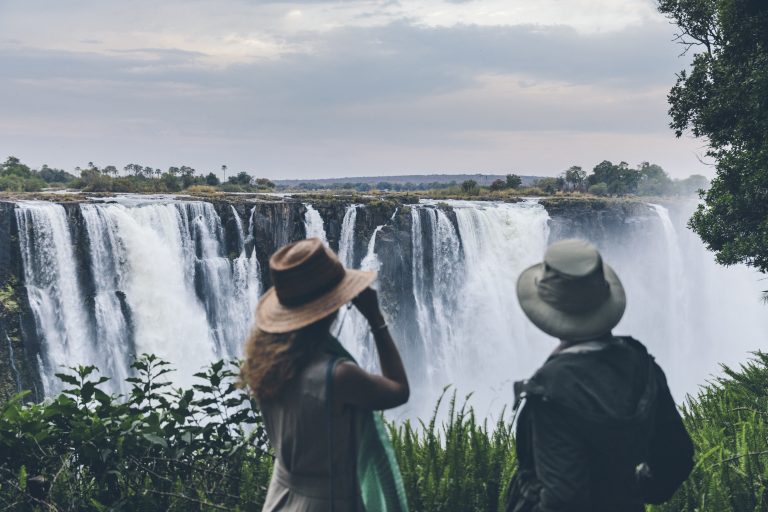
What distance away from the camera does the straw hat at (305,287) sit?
2510 millimetres

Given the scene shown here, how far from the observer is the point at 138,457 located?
386 cm

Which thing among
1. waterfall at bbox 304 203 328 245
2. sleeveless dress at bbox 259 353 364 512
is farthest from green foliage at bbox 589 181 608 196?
sleeveless dress at bbox 259 353 364 512

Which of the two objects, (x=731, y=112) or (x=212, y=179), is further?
(x=212, y=179)

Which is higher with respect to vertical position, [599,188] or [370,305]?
[370,305]

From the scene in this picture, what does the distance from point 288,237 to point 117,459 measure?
22489 millimetres

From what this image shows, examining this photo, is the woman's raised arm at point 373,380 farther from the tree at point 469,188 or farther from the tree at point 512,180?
the tree at point 512,180

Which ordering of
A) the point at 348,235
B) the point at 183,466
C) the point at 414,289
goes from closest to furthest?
the point at 183,466, the point at 348,235, the point at 414,289

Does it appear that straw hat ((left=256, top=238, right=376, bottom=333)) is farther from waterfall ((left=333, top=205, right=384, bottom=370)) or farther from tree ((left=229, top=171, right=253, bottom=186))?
tree ((left=229, top=171, right=253, bottom=186))

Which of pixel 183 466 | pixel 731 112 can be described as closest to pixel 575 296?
pixel 183 466

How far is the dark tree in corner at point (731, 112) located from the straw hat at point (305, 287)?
1062 centimetres

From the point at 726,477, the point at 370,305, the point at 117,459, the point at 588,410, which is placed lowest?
the point at 726,477

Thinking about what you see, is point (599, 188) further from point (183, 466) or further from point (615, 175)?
point (183, 466)

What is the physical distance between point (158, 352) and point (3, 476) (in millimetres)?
19989

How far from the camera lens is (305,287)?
2.54m
